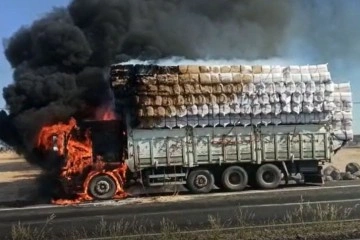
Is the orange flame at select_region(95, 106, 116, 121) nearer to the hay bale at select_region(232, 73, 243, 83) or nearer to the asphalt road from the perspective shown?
the asphalt road

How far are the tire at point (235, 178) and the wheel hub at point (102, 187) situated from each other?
3.90 m

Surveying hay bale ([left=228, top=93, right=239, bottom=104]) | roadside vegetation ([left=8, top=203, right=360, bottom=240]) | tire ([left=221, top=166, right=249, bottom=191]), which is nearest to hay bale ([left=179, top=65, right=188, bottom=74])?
hay bale ([left=228, top=93, right=239, bottom=104])

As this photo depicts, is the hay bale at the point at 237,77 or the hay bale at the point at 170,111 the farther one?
the hay bale at the point at 237,77

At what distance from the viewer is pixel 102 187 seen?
20.6m

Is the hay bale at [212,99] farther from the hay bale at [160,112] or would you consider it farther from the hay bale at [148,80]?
the hay bale at [148,80]

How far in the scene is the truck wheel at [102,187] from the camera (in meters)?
20.4

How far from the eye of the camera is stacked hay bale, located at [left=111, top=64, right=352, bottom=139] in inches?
819

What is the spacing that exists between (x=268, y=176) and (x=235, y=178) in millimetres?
1165

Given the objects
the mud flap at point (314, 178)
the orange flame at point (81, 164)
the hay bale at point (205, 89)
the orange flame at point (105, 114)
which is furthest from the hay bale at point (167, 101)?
the mud flap at point (314, 178)

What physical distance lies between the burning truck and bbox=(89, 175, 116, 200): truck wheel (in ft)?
0.10

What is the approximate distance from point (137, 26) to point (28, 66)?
4597mm

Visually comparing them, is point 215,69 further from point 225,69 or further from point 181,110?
point 181,110

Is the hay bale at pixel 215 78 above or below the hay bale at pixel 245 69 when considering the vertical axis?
below

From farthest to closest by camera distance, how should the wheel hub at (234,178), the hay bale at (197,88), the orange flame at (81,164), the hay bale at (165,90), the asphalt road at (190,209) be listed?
the wheel hub at (234,178) → the hay bale at (197,88) → the hay bale at (165,90) → the orange flame at (81,164) → the asphalt road at (190,209)
